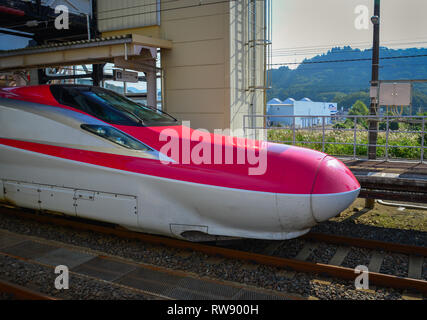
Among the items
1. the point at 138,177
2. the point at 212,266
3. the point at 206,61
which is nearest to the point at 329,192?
the point at 212,266

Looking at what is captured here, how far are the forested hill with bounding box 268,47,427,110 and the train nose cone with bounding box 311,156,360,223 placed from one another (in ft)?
441

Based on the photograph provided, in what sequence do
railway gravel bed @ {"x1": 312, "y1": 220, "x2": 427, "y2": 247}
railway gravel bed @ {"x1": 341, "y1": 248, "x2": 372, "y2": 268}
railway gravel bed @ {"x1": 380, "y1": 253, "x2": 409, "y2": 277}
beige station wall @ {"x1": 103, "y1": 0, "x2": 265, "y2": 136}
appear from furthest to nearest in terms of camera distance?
1. beige station wall @ {"x1": 103, "y1": 0, "x2": 265, "y2": 136}
2. railway gravel bed @ {"x1": 312, "y1": 220, "x2": 427, "y2": 247}
3. railway gravel bed @ {"x1": 341, "y1": 248, "x2": 372, "y2": 268}
4. railway gravel bed @ {"x1": 380, "y1": 253, "x2": 409, "y2": 277}

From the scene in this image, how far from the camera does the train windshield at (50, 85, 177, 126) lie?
566 centimetres

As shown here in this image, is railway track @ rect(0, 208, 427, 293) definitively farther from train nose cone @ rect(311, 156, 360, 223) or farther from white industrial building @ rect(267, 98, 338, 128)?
white industrial building @ rect(267, 98, 338, 128)

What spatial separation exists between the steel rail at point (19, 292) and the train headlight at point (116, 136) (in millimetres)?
2121

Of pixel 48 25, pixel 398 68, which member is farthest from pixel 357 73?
pixel 48 25

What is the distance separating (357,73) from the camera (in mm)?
189375

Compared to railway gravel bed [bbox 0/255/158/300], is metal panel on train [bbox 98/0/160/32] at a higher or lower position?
higher

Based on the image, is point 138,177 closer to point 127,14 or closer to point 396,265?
point 396,265

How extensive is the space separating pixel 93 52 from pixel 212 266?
843cm

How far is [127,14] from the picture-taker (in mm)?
12297

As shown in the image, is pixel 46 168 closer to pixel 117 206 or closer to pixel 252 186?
pixel 117 206
